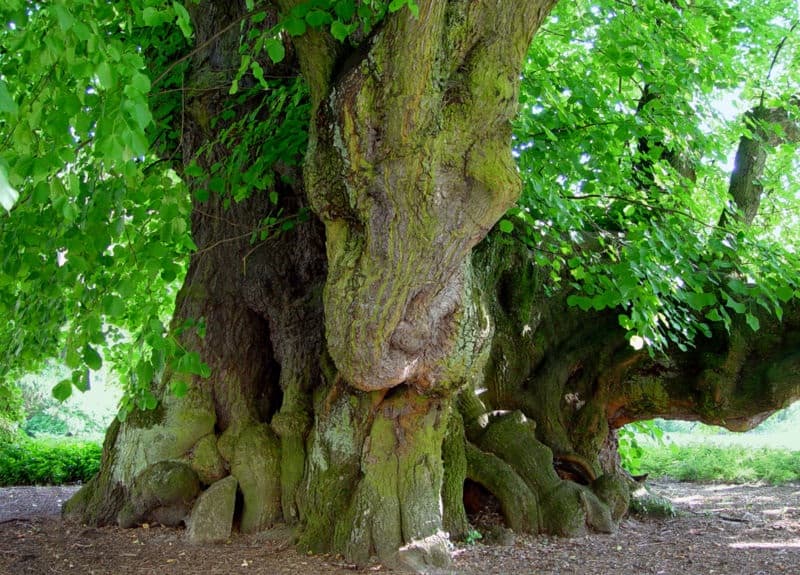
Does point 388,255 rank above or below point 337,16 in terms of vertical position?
below

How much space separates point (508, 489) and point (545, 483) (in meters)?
0.42

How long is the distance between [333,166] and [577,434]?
450 centimetres

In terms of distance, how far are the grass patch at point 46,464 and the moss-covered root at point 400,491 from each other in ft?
25.4

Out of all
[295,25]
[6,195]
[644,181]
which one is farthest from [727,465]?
[6,195]

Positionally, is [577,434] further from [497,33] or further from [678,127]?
[497,33]

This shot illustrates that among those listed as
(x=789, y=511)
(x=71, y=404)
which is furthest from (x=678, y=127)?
(x=71, y=404)

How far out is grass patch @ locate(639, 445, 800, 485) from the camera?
42.4 ft

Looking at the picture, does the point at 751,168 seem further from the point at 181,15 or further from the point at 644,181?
the point at 181,15

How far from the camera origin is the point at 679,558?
6.14m

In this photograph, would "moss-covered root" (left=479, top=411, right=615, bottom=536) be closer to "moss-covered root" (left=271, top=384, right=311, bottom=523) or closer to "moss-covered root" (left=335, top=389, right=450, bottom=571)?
"moss-covered root" (left=335, top=389, right=450, bottom=571)

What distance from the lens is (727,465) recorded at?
45.0 feet

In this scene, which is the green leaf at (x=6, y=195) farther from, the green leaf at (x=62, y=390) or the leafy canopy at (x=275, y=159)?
the green leaf at (x=62, y=390)

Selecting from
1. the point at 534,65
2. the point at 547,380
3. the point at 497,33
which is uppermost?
the point at 534,65

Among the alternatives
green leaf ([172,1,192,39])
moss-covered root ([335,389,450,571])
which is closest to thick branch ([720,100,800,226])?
moss-covered root ([335,389,450,571])
